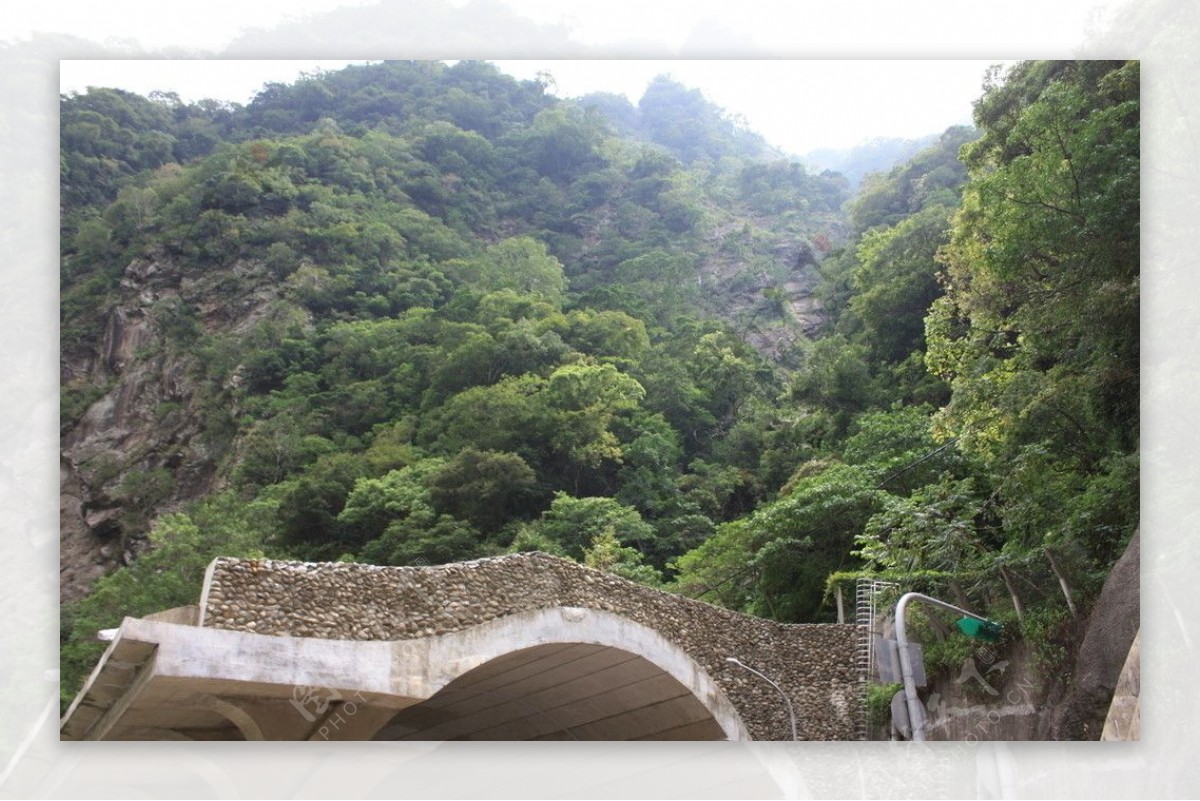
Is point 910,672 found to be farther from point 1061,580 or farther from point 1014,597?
point 1061,580

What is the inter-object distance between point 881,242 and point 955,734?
4566 mm

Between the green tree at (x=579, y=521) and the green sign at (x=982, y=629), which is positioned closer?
the green sign at (x=982, y=629)

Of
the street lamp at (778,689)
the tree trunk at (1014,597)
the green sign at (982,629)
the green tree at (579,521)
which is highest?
the green tree at (579,521)

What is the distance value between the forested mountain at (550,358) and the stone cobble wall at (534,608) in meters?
0.22

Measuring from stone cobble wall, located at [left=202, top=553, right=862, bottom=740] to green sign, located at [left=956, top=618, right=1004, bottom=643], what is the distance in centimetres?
93

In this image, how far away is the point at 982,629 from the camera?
7004 millimetres

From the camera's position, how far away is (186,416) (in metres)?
7.91

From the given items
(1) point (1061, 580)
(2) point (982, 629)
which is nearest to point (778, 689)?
(2) point (982, 629)

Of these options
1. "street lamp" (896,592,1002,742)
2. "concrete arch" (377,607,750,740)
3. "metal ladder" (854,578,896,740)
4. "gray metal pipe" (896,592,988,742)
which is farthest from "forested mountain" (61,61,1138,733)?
"gray metal pipe" (896,592,988,742)

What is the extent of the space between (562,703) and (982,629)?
9.34 feet

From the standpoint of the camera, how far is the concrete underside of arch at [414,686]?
605 centimetres

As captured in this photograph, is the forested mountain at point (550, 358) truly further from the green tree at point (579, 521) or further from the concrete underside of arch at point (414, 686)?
the concrete underside of arch at point (414, 686)

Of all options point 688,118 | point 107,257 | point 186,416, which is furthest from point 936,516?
point 107,257

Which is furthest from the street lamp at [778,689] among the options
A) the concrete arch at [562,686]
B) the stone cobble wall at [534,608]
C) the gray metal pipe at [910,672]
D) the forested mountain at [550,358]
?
the gray metal pipe at [910,672]
